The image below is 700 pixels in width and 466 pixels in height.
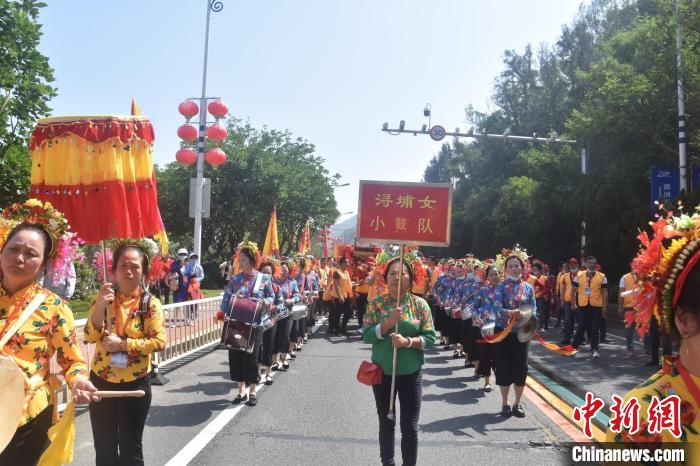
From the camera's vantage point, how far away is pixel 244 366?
25.6 ft

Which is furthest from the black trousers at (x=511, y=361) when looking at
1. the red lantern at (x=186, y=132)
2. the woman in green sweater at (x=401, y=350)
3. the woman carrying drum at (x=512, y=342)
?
the red lantern at (x=186, y=132)

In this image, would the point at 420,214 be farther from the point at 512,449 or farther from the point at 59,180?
the point at 59,180

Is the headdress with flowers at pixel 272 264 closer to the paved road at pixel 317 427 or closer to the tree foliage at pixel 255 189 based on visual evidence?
the paved road at pixel 317 427

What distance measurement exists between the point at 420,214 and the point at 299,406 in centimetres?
328

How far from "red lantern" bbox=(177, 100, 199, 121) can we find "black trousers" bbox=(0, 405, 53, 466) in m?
15.3

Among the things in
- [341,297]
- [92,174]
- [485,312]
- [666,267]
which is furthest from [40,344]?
[341,297]

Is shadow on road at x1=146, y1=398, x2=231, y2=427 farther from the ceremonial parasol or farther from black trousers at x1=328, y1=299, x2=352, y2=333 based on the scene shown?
black trousers at x1=328, y1=299, x2=352, y2=333

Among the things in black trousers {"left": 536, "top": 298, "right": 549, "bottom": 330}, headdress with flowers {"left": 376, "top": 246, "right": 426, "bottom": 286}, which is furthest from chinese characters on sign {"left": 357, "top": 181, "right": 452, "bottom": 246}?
A: black trousers {"left": 536, "top": 298, "right": 549, "bottom": 330}

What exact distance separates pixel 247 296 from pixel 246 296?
1 cm

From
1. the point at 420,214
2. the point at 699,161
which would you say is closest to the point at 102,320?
the point at 420,214

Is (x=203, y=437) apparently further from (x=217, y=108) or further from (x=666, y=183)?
(x=666, y=183)

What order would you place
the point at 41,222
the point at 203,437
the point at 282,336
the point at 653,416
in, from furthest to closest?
the point at 282,336 < the point at 203,437 < the point at 41,222 < the point at 653,416

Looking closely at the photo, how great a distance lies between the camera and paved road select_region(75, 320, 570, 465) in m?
5.68

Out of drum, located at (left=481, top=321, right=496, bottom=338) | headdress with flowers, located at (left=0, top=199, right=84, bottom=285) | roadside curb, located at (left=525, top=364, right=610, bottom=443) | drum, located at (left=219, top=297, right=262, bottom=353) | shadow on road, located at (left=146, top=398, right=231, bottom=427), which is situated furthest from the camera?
drum, located at (left=219, top=297, right=262, bottom=353)
